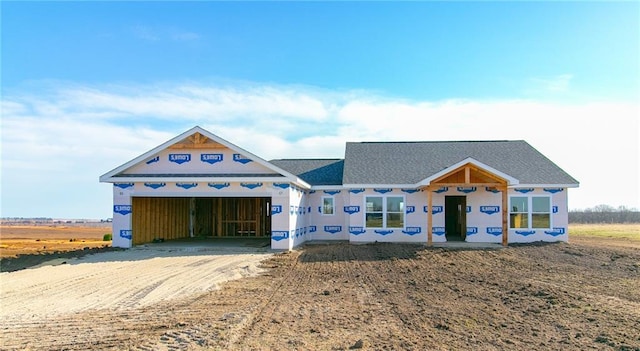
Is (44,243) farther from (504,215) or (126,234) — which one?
(504,215)

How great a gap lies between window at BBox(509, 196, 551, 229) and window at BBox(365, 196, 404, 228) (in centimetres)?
468

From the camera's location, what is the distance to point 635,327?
7.84 meters

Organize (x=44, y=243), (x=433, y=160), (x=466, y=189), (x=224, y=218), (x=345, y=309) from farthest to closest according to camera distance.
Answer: (x=44, y=243) → (x=224, y=218) → (x=433, y=160) → (x=466, y=189) → (x=345, y=309)

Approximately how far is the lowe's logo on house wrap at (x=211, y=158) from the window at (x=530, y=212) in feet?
40.3

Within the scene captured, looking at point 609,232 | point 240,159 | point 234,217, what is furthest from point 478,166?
point 609,232

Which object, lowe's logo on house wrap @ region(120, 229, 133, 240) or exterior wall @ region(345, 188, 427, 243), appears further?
exterior wall @ region(345, 188, 427, 243)

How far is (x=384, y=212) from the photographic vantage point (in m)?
22.2

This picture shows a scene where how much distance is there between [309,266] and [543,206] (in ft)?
38.5

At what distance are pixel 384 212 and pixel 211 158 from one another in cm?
765

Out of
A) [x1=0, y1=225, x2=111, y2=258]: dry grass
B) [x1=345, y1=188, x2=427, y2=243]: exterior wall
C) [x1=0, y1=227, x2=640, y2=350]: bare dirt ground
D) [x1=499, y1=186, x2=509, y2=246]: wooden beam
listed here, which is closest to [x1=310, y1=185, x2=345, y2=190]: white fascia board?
[x1=345, y1=188, x2=427, y2=243]: exterior wall

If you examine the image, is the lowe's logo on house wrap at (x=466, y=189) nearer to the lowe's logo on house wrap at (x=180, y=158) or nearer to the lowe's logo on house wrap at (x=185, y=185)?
the lowe's logo on house wrap at (x=185, y=185)

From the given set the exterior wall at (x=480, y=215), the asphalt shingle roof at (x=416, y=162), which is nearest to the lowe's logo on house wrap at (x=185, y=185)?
the asphalt shingle roof at (x=416, y=162)

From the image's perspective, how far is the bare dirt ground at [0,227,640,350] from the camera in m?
7.18

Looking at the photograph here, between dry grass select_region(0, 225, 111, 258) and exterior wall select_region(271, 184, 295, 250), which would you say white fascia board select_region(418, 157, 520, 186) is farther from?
dry grass select_region(0, 225, 111, 258)
